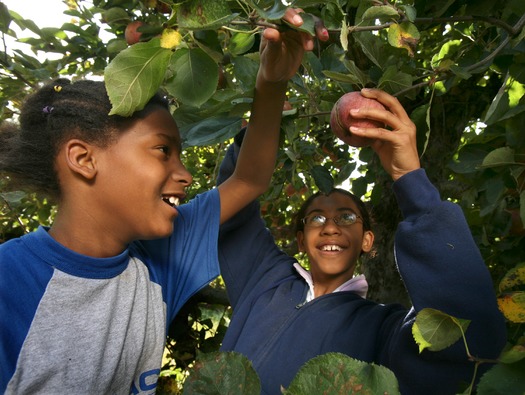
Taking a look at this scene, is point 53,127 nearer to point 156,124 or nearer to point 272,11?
point 156,124

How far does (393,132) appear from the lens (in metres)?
0.94

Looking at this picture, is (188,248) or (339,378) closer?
(339,378)

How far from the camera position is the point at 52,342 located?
3.49 feet

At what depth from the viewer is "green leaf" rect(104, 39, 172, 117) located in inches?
31.8

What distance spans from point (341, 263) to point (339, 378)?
882 millimetres

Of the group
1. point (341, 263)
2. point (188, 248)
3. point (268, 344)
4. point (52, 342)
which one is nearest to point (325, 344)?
point (268, 344)

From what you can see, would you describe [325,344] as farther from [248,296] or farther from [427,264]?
[427,264]

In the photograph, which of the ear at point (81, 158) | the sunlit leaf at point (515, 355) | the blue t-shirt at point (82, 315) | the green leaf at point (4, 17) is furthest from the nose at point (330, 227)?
the green leaf at point (4, 17)

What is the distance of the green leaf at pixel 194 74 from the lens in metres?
0.92

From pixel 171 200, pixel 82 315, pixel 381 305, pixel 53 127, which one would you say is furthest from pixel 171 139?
pixel 381 305

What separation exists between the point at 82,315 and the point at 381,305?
2.18ft

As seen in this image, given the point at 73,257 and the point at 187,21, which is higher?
the point at 187,21

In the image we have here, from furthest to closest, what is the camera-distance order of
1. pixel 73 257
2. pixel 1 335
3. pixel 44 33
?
pixel 44 33 < pixel 73 257 < pixel 1 335

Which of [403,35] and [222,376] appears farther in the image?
[403,35]
